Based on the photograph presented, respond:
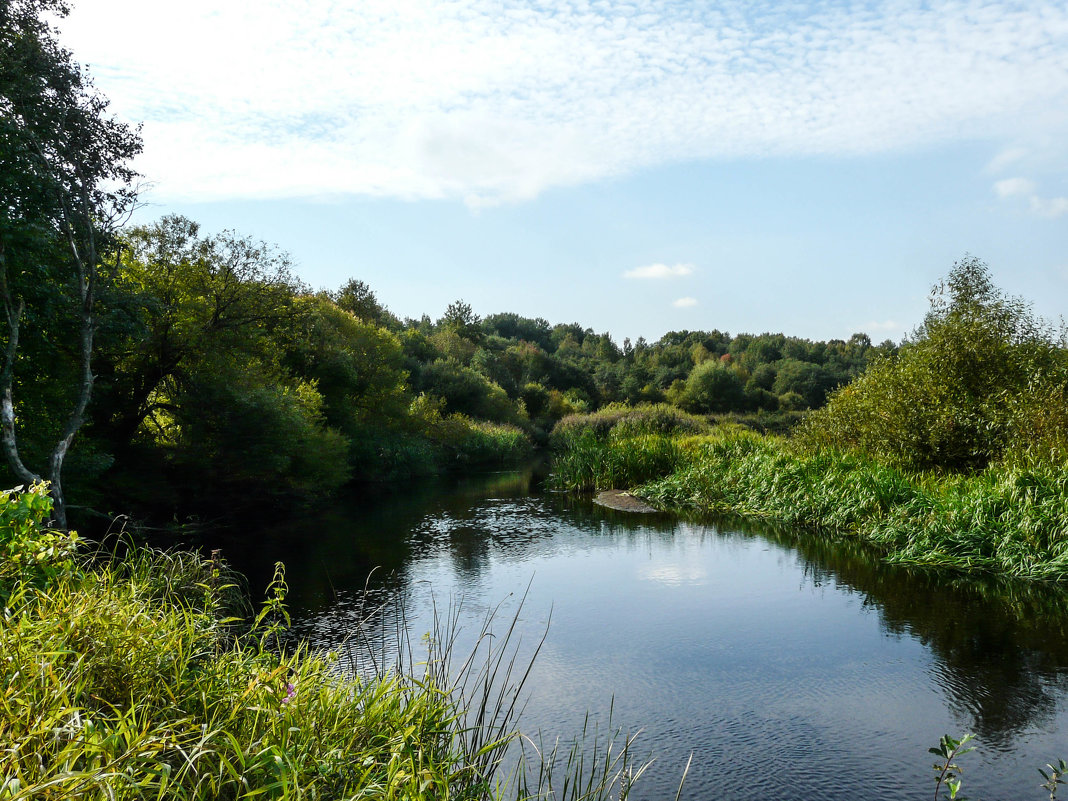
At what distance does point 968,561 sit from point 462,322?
47849 mm

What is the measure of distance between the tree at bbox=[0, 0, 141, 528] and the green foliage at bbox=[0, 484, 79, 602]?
6.15m

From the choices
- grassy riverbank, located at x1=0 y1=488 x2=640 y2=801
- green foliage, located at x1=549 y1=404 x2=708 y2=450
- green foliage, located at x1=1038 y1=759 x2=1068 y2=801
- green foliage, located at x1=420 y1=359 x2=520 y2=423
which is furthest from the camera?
green foliage, located at x1=420 y1=359 x2=520 y2=423

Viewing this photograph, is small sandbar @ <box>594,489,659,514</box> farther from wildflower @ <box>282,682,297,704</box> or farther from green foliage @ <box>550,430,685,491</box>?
wildflower @ <box>282,682,297,704</box>

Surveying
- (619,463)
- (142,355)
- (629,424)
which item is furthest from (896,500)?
(142,355)

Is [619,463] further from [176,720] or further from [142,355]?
[176,720]

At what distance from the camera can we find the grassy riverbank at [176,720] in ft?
9.07

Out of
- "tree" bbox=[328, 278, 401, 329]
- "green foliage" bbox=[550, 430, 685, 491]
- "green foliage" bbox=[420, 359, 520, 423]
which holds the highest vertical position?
"tree" bbox=[328, 278, 401, 329]

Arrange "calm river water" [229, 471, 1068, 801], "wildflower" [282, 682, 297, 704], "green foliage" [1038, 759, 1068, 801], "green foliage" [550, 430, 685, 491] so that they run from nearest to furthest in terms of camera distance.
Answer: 1. "green foliage" [1038, 759, 1068, 801]
2. "wildflower" [282, 682, 297, 704]
3. "calm river water" [229, 471, 1068, 801]
4. "green foliage" [550, 430, 685, 491]

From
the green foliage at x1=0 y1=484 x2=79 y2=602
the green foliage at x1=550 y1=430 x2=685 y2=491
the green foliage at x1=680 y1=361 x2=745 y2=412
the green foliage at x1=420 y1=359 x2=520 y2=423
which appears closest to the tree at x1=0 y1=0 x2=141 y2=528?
the green foliage at x1=0 y1=484 x2=79 y2=602

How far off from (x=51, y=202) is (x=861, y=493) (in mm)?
15042

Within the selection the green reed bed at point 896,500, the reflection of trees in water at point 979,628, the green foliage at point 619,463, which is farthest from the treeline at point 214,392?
the reflection of trees in water at point 979,628

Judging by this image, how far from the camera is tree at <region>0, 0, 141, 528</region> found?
10.8 metres

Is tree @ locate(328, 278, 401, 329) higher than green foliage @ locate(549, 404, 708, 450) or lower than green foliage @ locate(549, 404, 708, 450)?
higher

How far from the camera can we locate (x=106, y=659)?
372 centimetres
